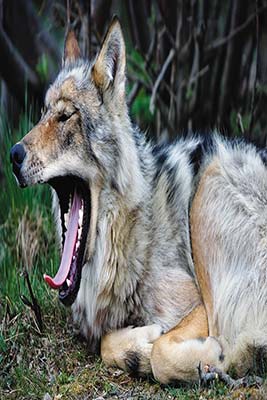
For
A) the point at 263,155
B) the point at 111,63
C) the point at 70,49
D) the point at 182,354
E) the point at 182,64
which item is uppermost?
the point at 182,64

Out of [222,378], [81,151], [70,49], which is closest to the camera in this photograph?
[222,378]

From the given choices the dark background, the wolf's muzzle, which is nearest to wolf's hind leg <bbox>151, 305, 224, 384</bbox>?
the wolf's muzzle

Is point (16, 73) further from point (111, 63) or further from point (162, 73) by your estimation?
point (111, 63)

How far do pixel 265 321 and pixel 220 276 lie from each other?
363 millimetres

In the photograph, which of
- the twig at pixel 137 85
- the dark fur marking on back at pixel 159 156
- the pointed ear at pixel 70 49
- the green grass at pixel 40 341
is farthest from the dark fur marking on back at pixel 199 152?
the twig at pixel 137 85

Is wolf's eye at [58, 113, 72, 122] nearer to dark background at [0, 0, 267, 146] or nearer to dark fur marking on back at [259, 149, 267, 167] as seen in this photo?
dark fur marking on back at [259, 149, 267, 167]

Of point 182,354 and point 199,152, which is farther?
point 199,152

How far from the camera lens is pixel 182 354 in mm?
5059

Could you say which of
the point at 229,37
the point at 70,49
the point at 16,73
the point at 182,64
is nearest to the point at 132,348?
the point at 70,49

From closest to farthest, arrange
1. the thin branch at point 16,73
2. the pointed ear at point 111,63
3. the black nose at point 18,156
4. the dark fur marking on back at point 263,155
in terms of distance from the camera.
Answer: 1. the black nose at point 18,156
2. the pointed ear at point 111,63
3. the dark fur marking on back at point 263,155
4. the thin branch at point 16,73

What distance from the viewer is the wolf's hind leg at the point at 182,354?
199 inches

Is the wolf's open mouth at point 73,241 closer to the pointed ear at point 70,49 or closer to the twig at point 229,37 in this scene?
the pointed ear at point 70,49

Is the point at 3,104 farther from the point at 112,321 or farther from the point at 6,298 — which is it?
the point at 112,321

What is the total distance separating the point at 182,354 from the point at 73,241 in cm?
88
